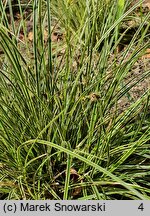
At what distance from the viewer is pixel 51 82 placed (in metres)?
1.51

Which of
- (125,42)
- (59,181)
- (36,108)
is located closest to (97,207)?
(59,181)

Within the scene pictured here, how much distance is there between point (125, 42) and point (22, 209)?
55.5 inches

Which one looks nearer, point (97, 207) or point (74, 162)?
point (97, 207)

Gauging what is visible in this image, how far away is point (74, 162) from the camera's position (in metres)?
1.48

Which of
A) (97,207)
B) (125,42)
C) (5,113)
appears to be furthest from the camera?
(125,42)

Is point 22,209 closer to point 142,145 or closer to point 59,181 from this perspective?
point 59,181

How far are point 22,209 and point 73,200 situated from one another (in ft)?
0.55

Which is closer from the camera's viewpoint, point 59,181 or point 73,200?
point 73,200

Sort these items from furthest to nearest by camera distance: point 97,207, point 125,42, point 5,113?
1. point 125,42
2. point 5,113
3. point 97,207

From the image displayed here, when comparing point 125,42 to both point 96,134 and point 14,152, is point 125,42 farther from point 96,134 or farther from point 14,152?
point 14,152

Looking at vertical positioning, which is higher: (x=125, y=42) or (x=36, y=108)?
(x=125, y=42)

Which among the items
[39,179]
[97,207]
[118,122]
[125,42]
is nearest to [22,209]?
[39,179]

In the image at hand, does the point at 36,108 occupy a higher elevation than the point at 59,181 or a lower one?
higher

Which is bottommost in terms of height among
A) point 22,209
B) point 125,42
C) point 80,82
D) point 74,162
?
point 22,209
